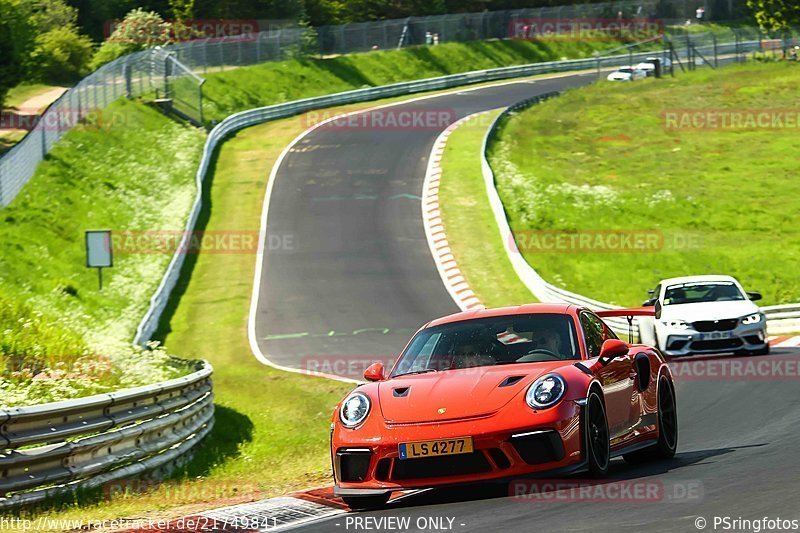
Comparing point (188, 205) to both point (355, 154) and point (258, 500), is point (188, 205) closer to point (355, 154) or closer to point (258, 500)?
point (355, 154)

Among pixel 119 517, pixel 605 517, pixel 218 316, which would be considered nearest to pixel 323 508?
pixel 119 517

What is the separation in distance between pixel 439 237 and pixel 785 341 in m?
13.6

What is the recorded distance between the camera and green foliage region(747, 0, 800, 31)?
73.1m

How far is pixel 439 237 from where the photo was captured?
35.7 meters

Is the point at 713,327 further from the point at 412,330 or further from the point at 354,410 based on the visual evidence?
the point at 354,410

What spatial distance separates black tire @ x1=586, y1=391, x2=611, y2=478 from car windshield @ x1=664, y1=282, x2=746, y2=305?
1248cm

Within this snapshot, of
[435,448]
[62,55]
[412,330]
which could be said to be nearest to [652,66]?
[62,55]

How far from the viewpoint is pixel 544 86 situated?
66.1 m

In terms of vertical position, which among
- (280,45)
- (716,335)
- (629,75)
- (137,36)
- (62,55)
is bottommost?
(629,75)

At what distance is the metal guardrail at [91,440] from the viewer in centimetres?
984

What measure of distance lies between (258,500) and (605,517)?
333 centimetres

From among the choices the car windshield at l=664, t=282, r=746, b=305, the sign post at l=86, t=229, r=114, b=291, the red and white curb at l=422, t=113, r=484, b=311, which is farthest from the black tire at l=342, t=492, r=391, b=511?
the sign post at l=86, t=229, r=114, b=291

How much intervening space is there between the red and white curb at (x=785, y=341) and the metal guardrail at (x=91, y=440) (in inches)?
506

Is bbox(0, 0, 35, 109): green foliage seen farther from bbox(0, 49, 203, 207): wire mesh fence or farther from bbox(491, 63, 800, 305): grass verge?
bbox(491, 63, 800, 305): grass verge
